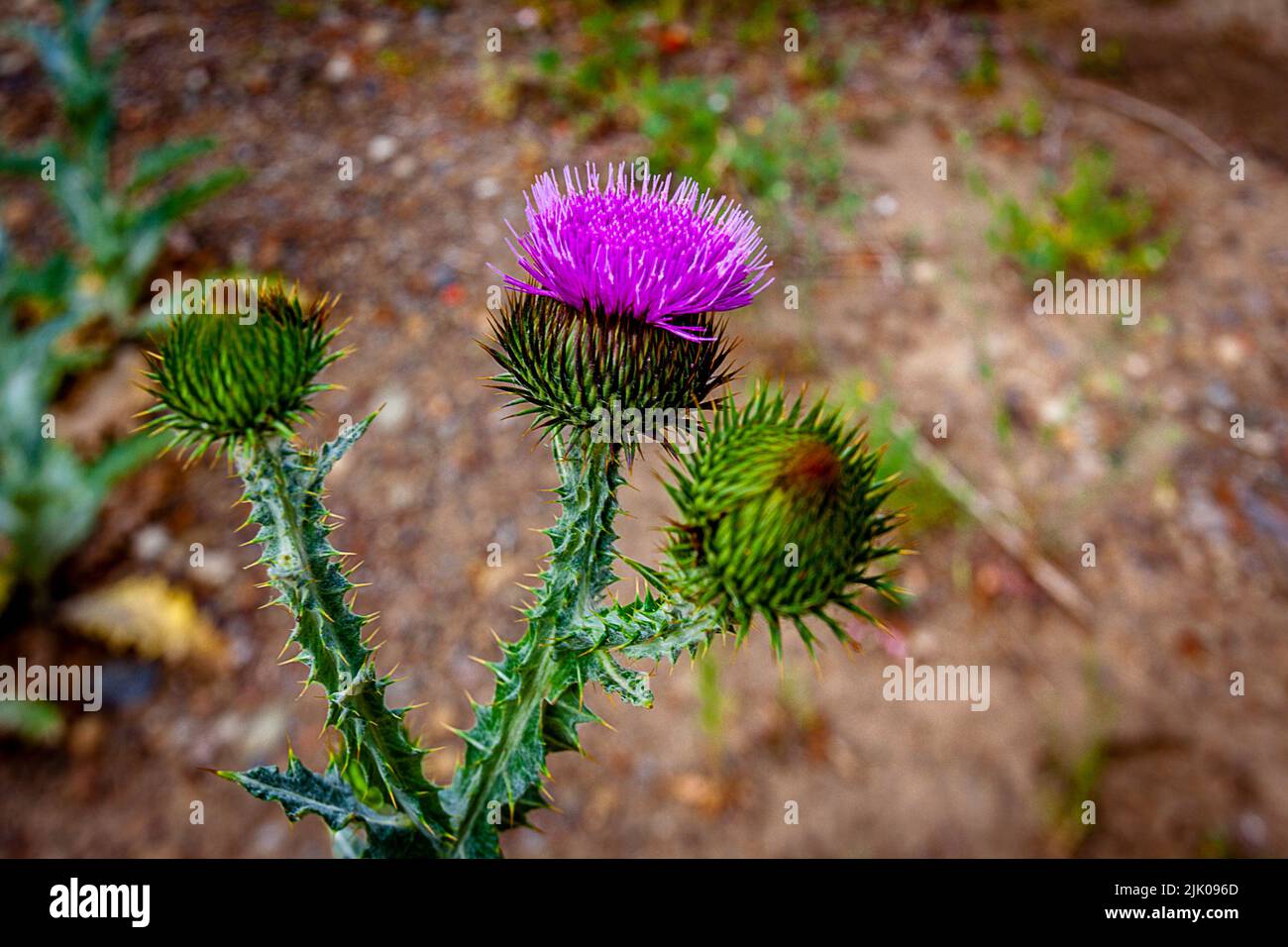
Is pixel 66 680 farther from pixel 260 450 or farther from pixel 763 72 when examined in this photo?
pixel 763 72

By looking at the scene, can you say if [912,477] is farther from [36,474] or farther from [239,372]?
[36,474]

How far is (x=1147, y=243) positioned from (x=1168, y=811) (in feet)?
11.0

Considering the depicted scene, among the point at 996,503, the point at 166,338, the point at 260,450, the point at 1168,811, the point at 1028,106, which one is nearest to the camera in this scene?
the point at 260,450

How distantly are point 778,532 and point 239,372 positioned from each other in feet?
3.19

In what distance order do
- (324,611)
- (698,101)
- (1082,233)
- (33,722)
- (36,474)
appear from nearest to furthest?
(324,611) < (33,722) < (36,474) < (1082,233) < (698,101)

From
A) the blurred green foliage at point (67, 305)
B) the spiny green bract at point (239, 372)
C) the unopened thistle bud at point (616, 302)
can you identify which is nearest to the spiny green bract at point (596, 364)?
the unopened thistle bud at point (616, 302)

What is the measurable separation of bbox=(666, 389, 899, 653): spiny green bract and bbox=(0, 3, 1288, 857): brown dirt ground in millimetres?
2086

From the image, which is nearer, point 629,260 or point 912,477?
point 629,260

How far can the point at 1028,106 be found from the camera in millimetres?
5781

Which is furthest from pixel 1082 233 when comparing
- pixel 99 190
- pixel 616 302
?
pixel 99 190

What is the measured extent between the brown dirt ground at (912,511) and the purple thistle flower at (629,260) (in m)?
2.18

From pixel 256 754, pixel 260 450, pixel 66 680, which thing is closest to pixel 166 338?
pixel 260 450

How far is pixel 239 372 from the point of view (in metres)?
1.57

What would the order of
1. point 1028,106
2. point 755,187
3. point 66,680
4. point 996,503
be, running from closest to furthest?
point 66,680 < point 996,503 < point 755,187 < point 1028,106
